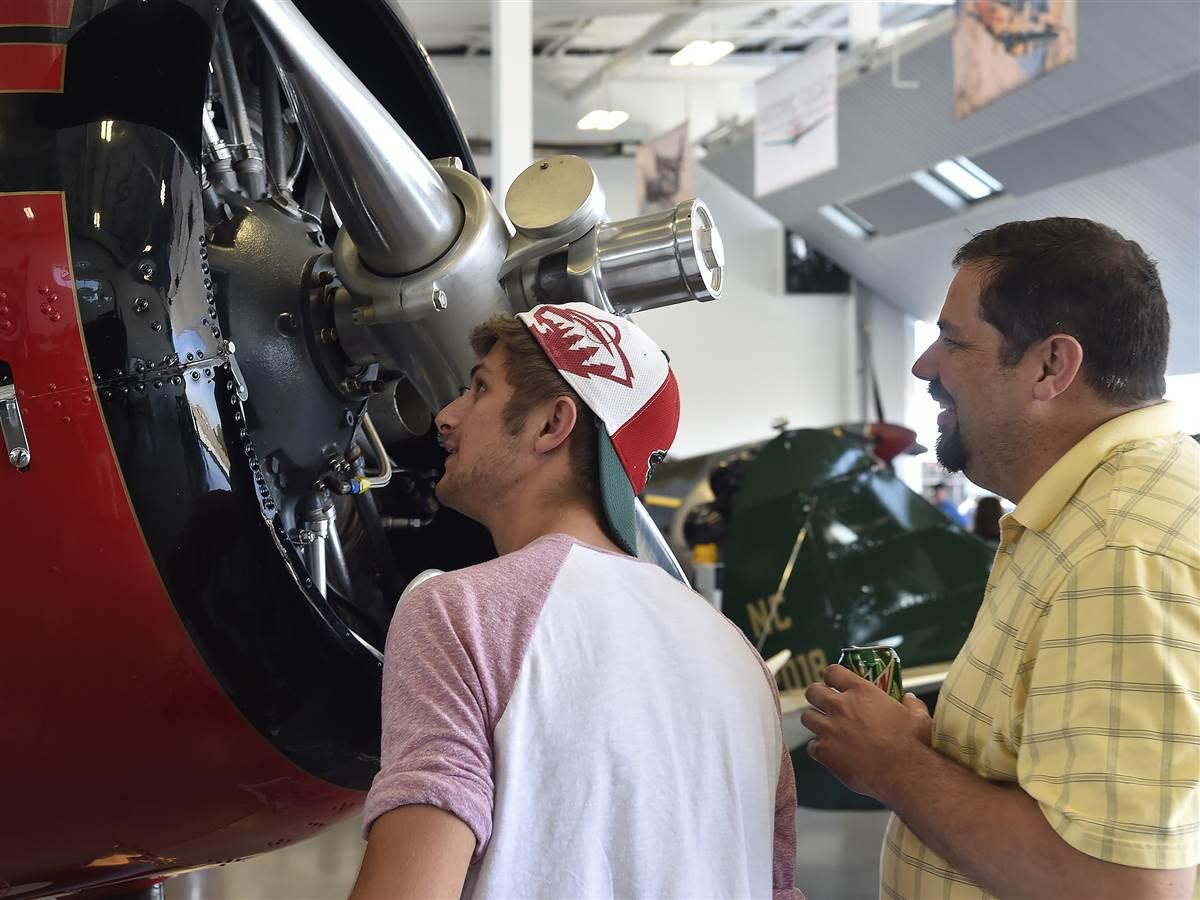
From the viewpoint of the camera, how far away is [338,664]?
194 centimetres

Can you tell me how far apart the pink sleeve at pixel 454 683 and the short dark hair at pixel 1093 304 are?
785 mm

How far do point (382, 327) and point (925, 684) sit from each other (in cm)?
336

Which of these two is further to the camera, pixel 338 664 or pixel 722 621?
pixel 338 664

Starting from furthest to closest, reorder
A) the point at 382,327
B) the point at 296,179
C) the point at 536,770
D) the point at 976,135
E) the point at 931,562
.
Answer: the point at 976,135
the point at 931,562
the point at 296,179
the point at 382,327
the point at 536,770

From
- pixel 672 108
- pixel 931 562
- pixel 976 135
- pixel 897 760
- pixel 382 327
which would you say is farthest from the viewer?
pixel 672 108

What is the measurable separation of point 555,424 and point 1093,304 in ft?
2.40

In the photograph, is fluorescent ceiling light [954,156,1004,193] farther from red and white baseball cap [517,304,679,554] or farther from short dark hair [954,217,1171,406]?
red and white baseball cap [517,304,679,554]

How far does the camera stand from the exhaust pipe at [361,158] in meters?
1.77

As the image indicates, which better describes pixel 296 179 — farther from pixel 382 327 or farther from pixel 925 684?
pixel 925 684

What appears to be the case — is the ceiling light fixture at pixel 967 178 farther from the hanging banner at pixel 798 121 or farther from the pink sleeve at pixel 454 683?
the pink sleeve at pixel 454 683

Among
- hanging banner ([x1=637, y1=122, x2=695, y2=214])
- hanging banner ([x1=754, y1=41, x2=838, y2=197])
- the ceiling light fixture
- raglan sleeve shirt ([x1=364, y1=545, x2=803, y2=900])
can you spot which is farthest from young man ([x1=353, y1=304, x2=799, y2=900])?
the ceiling light fixture

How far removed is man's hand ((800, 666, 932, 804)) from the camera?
1683 millimetres

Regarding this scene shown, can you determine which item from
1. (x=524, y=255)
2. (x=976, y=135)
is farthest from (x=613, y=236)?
(x=976, y=135)

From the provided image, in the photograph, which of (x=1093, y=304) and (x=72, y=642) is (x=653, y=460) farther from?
(x=72, y=642)
